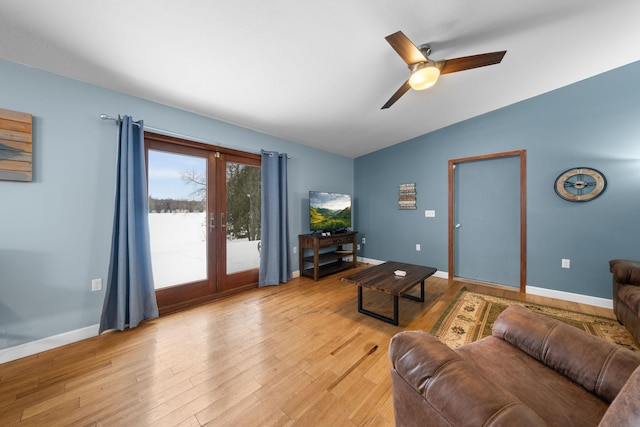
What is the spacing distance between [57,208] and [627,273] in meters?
5.20

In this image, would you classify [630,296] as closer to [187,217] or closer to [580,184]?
[580,184]

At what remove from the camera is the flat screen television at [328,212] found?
13.2 ft

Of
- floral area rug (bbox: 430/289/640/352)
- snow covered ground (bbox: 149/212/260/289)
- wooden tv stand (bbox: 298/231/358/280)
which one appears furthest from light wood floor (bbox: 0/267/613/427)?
wooden tv stand (bbox: 298/231/358/280)

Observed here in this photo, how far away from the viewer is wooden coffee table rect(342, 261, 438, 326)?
2242mm

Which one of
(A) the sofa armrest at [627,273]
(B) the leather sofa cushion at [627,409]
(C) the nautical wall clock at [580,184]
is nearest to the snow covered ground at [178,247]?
(B) the leather sofa cushion at [627,409]

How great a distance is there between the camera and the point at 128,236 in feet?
7.26

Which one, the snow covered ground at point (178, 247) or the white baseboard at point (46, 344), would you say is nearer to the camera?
the white baseboard at point (46, 344)

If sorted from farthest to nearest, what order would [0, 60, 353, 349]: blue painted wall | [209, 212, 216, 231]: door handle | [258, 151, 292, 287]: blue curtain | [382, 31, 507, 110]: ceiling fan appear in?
[258, 151, 292, 287]: blue curtain < [209, 212, 216, 231]: door handle < [0, 60, 353, 349]: blue painted wall < [382, 31, 507, 110]: ceiling fan

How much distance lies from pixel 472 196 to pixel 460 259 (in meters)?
1.08

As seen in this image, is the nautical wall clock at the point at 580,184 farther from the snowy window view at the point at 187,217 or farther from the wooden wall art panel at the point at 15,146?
the wooden wall art panel at the point at 15,146

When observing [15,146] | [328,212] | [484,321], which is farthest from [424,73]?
[15,146]

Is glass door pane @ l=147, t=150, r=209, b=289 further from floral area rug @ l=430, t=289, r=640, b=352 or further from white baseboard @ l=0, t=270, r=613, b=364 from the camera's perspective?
floral area rug @ l=430, t=289, r=640, b=352

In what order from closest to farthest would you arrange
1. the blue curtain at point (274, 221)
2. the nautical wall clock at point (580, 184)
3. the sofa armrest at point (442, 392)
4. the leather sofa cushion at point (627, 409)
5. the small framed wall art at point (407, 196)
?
the leather sofa cushion at point (627, 409) → the sofa armrest at point (442, 392) → the nautical wall clock at point (580, 184) → the blue curtain at point (274, 221) → the small framed wall art at point (407, 196)

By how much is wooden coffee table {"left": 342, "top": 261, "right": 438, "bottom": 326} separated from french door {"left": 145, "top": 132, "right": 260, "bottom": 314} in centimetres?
171
